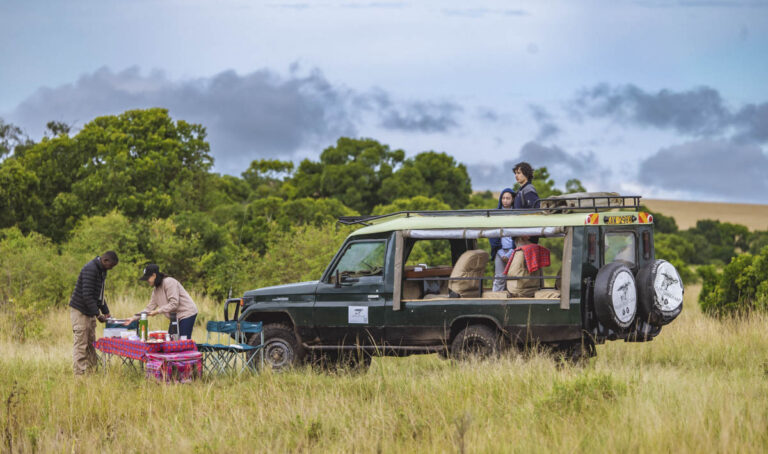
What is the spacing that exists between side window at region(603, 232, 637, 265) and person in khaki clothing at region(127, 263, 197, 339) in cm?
600

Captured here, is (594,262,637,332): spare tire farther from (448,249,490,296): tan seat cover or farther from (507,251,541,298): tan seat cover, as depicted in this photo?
(448,249,490,296): tan seat cover

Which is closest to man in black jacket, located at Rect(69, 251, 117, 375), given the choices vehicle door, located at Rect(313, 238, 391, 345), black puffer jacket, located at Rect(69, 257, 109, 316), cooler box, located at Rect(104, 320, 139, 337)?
black puffer jacket, located at Rect(69, 257, 109, 316)

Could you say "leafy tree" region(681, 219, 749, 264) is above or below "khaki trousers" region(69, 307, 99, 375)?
above

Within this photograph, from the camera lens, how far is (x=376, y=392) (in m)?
9.73

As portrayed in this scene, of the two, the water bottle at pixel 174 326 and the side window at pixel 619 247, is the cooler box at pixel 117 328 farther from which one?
the side window at pixel 619 247

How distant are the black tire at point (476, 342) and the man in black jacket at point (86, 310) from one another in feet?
16.3

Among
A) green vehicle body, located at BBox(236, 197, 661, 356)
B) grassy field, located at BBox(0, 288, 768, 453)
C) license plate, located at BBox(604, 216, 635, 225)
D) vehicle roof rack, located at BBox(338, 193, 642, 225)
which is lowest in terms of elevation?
grassy field, located at BBox(0, 288, 768, 453)

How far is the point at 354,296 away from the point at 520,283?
2.31 metres

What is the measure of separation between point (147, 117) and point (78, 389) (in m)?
36.9

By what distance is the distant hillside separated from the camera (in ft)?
294

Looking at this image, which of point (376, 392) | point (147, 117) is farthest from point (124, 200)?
point (376, 392)

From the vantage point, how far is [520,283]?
10.9 metres

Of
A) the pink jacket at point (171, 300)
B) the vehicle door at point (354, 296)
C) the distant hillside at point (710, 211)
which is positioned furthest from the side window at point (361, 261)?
the distant hillside at point (710, 211)

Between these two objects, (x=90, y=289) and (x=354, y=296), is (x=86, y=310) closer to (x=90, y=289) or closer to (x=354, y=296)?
(x=90, y=289)
